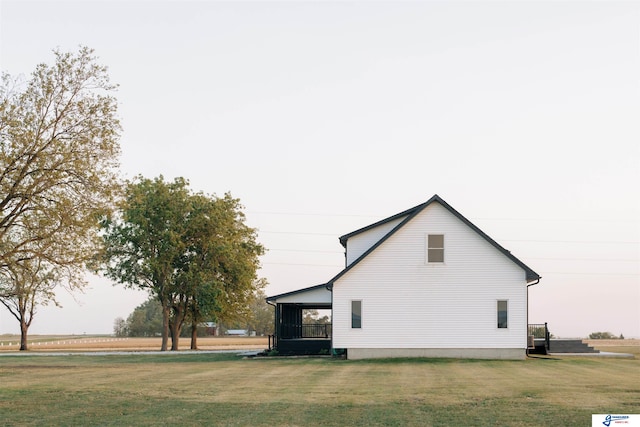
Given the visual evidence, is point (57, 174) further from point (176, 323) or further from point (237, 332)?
point (237, 332)

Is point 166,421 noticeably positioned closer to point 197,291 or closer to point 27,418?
point 27,418

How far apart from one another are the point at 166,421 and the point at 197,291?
40.6 metres

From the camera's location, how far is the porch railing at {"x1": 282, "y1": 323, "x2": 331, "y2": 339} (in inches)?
1738

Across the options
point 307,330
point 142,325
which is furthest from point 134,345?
point 142,325

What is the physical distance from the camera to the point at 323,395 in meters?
21.3

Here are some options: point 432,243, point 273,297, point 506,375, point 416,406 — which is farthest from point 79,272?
point 416,406

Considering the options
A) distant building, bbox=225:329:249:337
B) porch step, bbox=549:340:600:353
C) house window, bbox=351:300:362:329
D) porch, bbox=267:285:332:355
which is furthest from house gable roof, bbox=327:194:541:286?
distant building, bbox=225:329:249:337

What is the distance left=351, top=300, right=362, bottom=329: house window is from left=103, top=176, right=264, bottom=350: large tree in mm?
19599

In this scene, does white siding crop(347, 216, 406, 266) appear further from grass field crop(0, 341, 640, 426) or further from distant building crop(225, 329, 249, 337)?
distant building crop(225, 329, 249, 337)

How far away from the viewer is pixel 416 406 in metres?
18.8

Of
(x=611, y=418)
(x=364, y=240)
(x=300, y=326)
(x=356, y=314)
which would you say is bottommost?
(x=611, y=418)

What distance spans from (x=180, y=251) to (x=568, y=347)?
91.0ft

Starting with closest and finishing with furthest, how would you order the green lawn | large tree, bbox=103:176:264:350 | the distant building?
1. the green lawn
2. large tree, bbox=103:176:264:350
3. the distant building

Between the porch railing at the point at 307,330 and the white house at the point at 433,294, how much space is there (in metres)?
5.74
